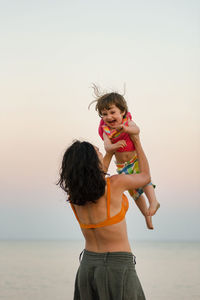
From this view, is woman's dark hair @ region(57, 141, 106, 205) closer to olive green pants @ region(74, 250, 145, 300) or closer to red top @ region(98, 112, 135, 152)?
olive green pants @ region(74, 250, 145, 300)

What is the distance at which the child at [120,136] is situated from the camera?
154 inches

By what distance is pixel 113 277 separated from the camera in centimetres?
318

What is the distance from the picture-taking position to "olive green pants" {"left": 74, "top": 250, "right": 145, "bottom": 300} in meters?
3.16

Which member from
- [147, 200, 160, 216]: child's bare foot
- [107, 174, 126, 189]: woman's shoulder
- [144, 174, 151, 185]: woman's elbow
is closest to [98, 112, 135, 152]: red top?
[147, 200, 160, 216]: child's bare foot

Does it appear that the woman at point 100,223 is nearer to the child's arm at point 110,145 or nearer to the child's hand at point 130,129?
the child's hand at point 130,129

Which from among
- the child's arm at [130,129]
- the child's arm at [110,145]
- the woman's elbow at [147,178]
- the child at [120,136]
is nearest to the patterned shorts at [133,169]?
the child at [120,136]

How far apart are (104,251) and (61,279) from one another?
1960 centimetres

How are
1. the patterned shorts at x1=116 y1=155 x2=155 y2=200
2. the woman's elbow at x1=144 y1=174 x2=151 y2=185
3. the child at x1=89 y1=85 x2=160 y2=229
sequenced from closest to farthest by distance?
the woman's elbow at x1=144 y1=174 x2=151 y2=185 → the child at x1=89 y1=85 x2=160 y2=229 → the patterned shorts at x1=116 y1=155 x2=155 y2=200

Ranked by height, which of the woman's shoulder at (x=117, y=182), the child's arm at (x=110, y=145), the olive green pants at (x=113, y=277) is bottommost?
the olive green pants at (x=113, y=277)

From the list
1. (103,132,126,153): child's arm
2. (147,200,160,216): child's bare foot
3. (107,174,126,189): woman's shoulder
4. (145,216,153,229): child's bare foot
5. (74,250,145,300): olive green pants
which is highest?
Result: (103,132,126,153): child's arm

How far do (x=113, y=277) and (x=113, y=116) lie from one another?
127 cm

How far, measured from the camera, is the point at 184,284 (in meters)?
21.5

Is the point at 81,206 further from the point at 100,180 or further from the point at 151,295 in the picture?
the point at 151,295

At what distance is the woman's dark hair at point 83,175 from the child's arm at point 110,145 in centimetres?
58
